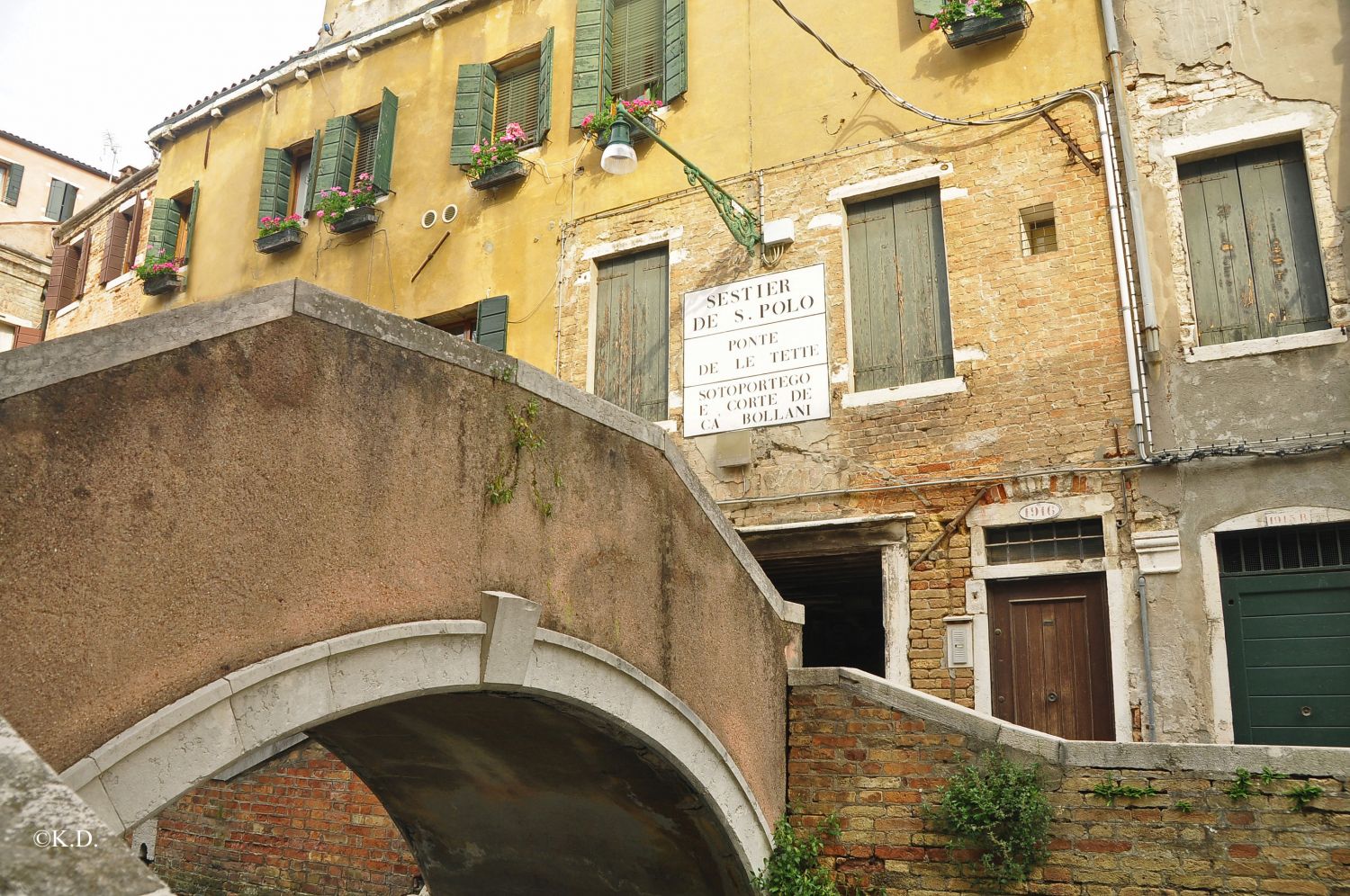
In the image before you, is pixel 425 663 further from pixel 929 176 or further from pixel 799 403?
pixel 929 176

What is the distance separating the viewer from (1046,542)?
7.71 m

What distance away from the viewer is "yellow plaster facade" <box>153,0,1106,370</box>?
8.76 metres

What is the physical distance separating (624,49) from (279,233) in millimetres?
4524

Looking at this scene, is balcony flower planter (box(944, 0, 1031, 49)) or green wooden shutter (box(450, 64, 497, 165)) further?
green wooden shutter (box(450, 64, 497, 165))

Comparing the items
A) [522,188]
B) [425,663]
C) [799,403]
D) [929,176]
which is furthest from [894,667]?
[522,188]

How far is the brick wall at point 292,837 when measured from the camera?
7629 millimetres

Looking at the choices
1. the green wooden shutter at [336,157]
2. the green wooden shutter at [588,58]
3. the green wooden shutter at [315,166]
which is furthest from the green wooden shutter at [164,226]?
the green wooden shutter at [588,58]

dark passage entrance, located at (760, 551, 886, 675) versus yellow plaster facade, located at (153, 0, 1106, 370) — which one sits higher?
yellow plaster facade, located at (153, 0, 1106, 370)

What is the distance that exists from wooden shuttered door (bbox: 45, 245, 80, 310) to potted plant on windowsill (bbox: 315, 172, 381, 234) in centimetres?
659

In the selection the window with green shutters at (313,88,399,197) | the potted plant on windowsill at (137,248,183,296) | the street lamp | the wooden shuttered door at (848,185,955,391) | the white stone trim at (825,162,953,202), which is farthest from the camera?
the potted plant on windowsill at (137,248,183,296)

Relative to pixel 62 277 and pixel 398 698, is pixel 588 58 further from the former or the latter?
pixel 62 277

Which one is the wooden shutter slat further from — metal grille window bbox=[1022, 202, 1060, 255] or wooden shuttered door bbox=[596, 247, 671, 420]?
metal grille window bbox=[1022, 202, 1060, 255]

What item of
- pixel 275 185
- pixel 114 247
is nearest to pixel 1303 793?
pixel 275 185

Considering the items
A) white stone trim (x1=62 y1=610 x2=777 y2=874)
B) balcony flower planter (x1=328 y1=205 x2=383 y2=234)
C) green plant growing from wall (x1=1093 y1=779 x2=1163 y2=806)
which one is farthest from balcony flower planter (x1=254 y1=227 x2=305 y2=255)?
green plant growing from wall (x1=1093 y1=779 x2=1163 y2=806)
